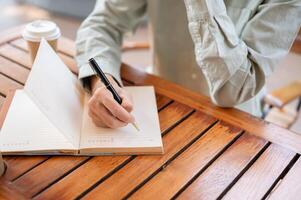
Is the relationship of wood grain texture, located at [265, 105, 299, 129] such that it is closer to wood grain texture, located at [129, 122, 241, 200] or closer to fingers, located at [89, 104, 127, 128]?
wood grain texture, located at [129, 122, 241, 200]

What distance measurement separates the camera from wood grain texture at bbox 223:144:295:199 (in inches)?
25.2

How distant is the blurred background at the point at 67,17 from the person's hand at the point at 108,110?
1.61 meters

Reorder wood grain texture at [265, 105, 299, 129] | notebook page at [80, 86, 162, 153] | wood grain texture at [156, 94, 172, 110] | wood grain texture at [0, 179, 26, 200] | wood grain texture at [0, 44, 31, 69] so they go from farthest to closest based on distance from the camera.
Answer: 1. wood grain texture at [265, 105, 299, 129]
2. wood grain texture at [0, 44, 31, 69]
3. wood grain texture at [156, 94, 172, 110]
4. notebook page at [80, 86, 162, 153]
5. wood grain texture at [0, 179, 26, 200]

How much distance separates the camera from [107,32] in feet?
3.35

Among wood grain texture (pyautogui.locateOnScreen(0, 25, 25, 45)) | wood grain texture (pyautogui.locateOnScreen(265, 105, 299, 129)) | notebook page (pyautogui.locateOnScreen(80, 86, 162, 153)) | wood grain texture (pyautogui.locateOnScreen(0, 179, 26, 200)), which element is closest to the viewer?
wood grain texture (pyautogui.locateOnScreen(0, 179, 26, 200))

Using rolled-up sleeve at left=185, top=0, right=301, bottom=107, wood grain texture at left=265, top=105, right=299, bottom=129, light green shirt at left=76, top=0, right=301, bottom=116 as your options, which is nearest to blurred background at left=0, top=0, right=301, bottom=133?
wood grain texture at left=265, top=105, right=299, bottom=129

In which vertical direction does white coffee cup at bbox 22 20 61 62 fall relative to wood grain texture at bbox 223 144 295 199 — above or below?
above

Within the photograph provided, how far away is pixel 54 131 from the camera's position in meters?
0.74

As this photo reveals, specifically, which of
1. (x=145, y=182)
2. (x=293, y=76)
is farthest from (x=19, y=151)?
(x=293, y=76)

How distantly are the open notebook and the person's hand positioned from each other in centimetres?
2

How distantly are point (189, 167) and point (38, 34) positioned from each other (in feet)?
1.66

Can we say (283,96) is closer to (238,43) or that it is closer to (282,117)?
(282,117)

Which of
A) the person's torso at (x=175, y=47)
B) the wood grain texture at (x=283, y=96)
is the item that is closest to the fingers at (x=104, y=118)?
the person's torso at (x=175, y=47)

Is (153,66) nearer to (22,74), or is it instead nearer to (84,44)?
(84,44)
